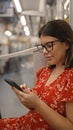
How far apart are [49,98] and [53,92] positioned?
40mm

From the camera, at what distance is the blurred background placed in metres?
2.48

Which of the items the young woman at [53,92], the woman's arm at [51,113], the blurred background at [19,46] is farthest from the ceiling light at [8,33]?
the woman's arm at [51,113]

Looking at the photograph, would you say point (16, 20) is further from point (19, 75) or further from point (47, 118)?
point (47, 118)

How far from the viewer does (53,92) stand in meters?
1.48

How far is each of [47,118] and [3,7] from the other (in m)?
3.06

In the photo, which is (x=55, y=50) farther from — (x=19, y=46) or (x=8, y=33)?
(x=8, y=33)

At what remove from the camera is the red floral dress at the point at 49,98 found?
1.43 meters

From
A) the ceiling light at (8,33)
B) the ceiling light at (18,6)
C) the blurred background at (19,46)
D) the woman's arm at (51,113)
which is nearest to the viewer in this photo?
the woman's arm at (51,113)

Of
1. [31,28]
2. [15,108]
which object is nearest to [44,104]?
[15,108]

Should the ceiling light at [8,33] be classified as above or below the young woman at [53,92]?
below

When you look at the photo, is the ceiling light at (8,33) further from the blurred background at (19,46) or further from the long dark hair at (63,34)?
the long dark hair at (63,34)

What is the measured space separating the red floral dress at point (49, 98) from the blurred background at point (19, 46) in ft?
1.81

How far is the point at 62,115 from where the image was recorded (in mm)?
1432

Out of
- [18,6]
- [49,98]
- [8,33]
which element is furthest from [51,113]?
[8,33]
